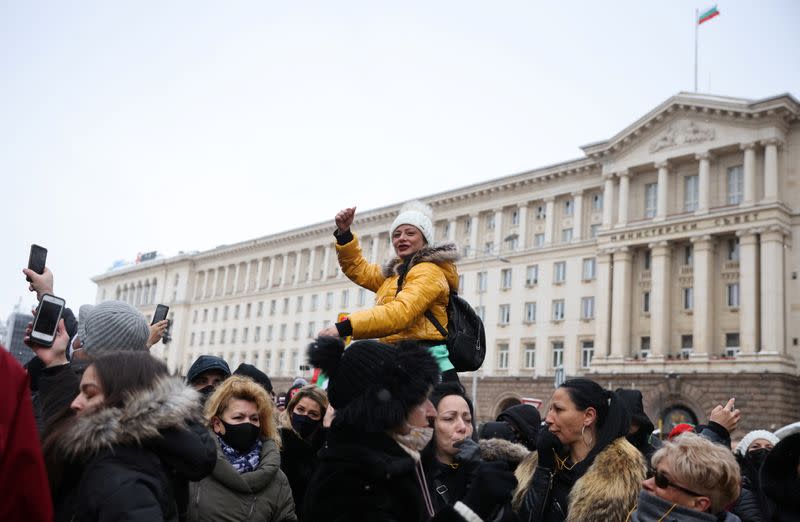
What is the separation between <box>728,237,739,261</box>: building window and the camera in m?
40.4

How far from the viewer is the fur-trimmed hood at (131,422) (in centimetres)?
297

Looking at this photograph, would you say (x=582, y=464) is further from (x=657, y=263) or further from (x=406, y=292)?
(x=657, y=263)

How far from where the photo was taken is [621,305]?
43281 mm

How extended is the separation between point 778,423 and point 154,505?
38.0 metres

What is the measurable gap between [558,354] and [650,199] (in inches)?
452

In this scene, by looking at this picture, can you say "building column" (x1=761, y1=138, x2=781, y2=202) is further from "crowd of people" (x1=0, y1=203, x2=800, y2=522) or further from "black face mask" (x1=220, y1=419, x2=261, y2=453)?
"black face mask" (x1=220, y1=419, x2=261, y2=453)

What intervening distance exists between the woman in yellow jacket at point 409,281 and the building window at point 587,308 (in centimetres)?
4230

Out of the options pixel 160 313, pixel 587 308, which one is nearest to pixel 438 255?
pixel 160 313

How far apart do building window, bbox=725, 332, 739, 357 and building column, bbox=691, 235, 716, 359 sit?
72 cm

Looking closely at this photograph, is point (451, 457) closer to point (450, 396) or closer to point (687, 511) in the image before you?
point (450, 396)

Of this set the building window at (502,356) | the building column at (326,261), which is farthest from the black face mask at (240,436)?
the building column at (326,261)

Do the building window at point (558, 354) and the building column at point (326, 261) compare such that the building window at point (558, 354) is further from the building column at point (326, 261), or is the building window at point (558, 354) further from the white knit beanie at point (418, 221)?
the white knit beanie at point (418, 221)

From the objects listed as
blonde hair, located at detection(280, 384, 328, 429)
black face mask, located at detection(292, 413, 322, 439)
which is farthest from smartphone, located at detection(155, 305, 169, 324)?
black face mask, located at detection(292, 413, 322, 439)

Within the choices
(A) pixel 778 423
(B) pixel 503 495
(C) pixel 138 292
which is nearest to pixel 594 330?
(A) pixel 778 423
